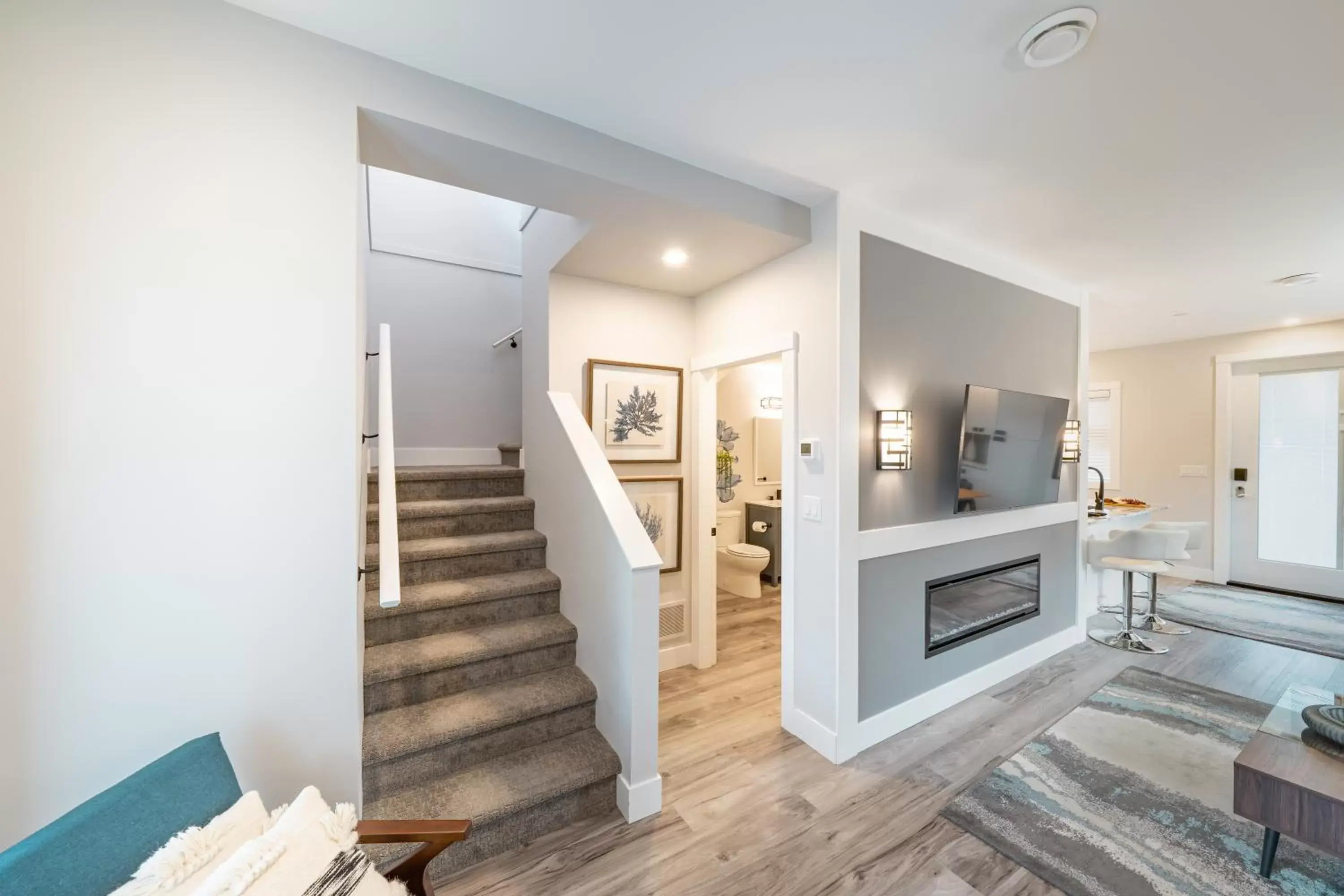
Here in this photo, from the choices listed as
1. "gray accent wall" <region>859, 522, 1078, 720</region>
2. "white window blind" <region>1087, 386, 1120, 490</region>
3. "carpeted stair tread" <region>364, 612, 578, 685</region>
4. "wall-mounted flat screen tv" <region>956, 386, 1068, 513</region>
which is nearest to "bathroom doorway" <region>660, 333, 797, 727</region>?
"gray accent wall" <region>859, 522, 1078, 720</region>

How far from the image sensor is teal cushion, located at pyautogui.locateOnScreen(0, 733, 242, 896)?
92 centimetres

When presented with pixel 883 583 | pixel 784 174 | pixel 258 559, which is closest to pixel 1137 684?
pixel 883 583

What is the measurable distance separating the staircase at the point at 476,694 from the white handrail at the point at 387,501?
20.9 inches

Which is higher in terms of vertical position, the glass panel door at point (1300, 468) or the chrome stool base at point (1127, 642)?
the glass panel door at point (1300, 468)

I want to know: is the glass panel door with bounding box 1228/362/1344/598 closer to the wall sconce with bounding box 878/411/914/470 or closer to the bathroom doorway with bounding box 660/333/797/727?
the bathroom doorway with bounding box 660/333/797/727

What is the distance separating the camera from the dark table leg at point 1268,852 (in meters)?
1.76

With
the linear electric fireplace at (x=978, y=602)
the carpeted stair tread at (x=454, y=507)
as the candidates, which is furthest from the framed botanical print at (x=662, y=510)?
the linear electric fireplace at (x=978, y=602)

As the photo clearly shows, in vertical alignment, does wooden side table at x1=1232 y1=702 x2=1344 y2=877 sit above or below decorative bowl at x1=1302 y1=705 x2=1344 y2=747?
below

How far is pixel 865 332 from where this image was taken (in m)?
2.57

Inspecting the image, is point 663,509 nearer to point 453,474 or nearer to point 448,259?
point 453,474

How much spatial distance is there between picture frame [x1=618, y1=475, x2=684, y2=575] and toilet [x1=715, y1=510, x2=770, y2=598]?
4.11ft

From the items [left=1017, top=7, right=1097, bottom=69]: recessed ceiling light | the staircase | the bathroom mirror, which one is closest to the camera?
[left=1017, top=7, right=1097, bottom=69]: recessed ceiling light

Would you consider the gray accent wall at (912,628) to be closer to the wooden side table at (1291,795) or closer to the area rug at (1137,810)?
the area rug at (1137,810)

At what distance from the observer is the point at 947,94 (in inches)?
68.6
